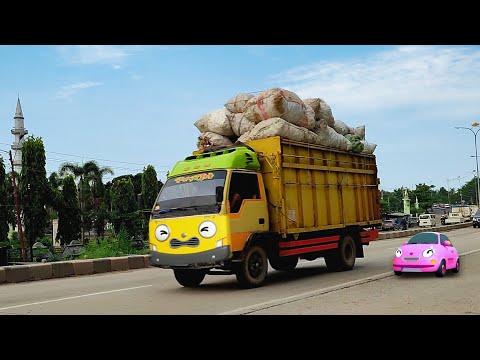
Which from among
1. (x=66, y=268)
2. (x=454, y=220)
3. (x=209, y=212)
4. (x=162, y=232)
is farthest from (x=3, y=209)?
(x=454, y=220)

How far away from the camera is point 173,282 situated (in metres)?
13.4

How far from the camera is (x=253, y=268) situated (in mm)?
11102

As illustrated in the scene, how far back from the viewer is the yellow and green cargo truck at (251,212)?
1047cm

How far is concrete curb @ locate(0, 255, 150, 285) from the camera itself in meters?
14.5

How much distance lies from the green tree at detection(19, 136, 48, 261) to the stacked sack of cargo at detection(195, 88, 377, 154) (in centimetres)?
3019

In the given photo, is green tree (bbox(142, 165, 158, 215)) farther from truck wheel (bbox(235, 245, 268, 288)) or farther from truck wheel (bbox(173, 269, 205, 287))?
truck wheel (bbox(235, 245, 268, 288))

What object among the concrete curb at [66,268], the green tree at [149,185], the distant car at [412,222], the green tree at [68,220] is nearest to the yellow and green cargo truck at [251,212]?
the concrete curb at [66,268]

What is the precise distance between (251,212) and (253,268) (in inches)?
46.3

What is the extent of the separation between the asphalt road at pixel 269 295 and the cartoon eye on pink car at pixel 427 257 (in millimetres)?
247
